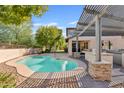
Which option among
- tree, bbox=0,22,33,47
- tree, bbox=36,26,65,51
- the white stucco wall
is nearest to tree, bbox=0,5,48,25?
the white stucco wall

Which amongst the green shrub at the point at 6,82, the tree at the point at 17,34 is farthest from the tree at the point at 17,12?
the tree at the point at 17,34

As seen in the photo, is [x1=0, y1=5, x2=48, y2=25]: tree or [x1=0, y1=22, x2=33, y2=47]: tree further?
[x1=0, y1=22, x2=33, y2=47]: tree

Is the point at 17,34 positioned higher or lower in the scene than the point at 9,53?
higher

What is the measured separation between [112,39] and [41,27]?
47.0 feet

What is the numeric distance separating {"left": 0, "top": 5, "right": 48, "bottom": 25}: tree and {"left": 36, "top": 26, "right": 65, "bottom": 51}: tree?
898 inches

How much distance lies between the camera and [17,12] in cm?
536

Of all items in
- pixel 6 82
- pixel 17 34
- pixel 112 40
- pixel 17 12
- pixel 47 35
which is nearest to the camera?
pixel 6 82

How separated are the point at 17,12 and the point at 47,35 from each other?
23473 millimetres

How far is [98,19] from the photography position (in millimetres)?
7031

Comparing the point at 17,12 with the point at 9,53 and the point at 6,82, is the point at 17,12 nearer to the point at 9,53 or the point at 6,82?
the point at 6,82

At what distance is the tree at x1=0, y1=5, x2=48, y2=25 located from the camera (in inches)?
206

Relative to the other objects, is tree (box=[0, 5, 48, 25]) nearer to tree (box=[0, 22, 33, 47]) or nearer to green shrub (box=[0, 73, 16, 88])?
green shrub (box=[0, 73, 16, 88])

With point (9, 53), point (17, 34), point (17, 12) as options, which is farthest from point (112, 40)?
point (17, 12)
